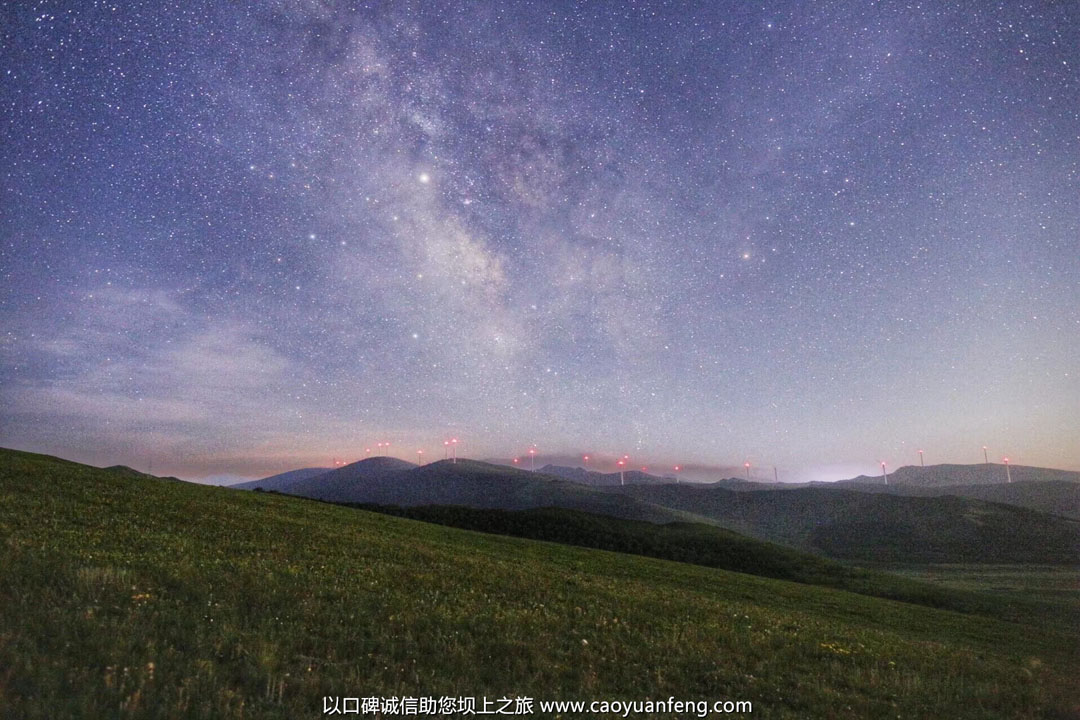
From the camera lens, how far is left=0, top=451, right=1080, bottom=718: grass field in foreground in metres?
6.75

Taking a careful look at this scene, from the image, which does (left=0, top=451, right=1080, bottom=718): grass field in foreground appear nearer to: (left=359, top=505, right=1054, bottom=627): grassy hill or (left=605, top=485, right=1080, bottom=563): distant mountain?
(left=359, top=505, right=1054, bottom=627): grassy hill

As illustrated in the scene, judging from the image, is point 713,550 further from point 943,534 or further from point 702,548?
point 943,534

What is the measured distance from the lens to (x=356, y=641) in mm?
9359

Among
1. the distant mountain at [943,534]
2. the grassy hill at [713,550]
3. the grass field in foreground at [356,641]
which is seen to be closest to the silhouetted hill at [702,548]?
the grassy hill at [713,550]

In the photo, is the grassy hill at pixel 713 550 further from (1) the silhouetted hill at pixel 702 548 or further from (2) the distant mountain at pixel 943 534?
(2) the distant mountain at pixel 943 534

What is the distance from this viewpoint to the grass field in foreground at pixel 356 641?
6750 millimetres

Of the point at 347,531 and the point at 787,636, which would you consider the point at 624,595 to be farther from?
the point at 347,531

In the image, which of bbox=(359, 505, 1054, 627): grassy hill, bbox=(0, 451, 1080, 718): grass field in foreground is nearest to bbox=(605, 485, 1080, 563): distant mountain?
bbox=(359, 505, 1054, 627): grassy hill

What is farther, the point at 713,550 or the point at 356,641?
the point at 713,550

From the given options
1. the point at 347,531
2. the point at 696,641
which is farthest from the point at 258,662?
the point at 347,531

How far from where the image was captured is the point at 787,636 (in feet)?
48.8

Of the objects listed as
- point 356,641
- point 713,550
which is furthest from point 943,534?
point 356,641

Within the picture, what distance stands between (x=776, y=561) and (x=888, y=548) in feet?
351

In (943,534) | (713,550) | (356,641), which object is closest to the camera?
(356,641)
